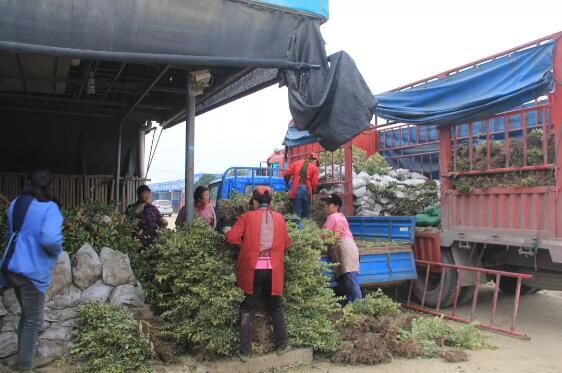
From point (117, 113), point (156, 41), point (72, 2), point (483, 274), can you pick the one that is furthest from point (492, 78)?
point (117, 113)

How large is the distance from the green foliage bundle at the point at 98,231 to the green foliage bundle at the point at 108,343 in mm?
939


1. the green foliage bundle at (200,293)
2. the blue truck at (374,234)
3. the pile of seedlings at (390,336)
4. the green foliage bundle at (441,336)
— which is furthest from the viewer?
the blue truck at (374,234)

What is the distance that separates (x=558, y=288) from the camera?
22.5 ft

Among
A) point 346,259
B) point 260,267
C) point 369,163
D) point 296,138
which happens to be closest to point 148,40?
point 260,267

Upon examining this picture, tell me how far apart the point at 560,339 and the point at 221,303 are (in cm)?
446

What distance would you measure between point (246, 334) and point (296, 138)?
6322 mm

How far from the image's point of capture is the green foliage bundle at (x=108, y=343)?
452cm

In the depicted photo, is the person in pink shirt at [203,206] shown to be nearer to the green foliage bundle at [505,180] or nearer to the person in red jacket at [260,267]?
the person in red jacket at [260,267]

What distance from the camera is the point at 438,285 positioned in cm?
800

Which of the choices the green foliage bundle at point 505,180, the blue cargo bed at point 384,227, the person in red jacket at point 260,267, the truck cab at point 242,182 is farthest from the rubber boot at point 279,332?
the truck cab at point 242,182

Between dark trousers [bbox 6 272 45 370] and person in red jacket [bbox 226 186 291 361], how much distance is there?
1838 millimetres

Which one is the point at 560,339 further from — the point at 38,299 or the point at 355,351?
the point at 38,299

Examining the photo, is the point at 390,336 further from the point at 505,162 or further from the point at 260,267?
the point at 505,162

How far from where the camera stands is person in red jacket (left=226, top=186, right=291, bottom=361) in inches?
195
